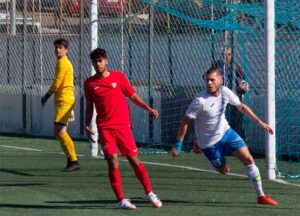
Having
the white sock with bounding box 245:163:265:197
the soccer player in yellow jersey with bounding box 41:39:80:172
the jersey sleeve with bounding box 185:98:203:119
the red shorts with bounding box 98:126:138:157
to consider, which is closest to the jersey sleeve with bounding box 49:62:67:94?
the soccer player in yellow jersey with bounding box 41:39:80:172

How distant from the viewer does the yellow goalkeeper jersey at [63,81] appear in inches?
597

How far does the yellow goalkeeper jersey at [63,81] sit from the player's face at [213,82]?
4.10m

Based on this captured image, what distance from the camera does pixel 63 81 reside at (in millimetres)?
15242

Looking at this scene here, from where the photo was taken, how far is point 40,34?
918 inches

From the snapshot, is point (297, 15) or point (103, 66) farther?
point (297, 15)

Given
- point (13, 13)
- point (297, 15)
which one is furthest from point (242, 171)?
point (13, 13)

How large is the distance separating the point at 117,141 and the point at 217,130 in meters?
1.15

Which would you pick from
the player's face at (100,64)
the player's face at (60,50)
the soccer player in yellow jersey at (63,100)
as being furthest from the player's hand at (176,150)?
the player's face at (60,50)

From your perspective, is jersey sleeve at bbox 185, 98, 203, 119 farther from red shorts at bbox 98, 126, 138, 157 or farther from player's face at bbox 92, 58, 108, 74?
player's face at bbox 92, 58, 108, 74

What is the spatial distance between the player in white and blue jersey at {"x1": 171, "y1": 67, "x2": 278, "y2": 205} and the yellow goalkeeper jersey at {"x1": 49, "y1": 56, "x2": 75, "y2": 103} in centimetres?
399

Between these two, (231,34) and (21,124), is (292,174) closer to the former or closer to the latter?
(231,34)

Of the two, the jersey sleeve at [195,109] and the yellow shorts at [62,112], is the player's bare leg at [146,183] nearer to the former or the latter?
the jersey sleeve at [195,109]

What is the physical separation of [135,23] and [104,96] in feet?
28.8

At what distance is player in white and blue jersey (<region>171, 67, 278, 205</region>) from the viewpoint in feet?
37.8
